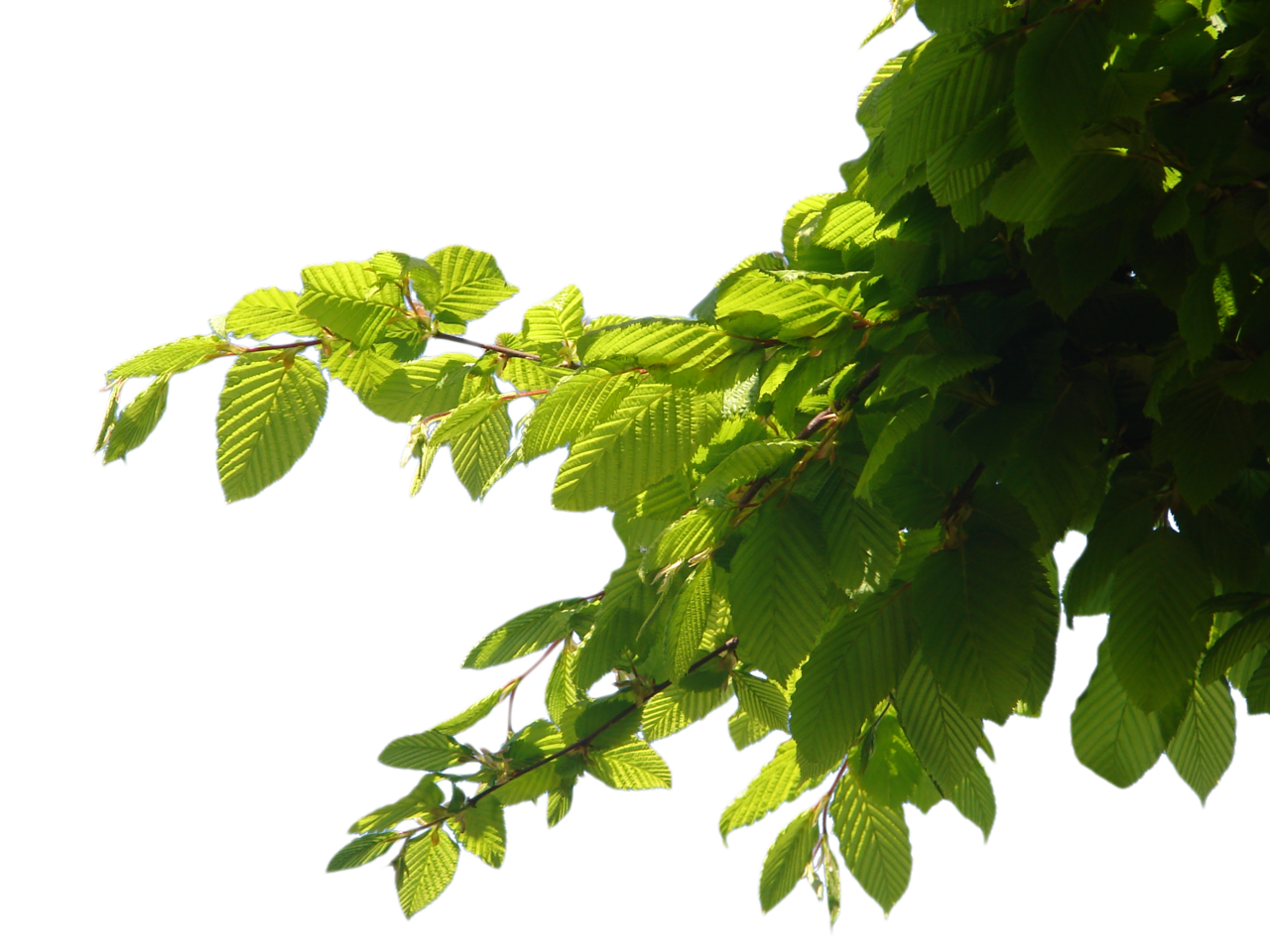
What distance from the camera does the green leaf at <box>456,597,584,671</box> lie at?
153 cm

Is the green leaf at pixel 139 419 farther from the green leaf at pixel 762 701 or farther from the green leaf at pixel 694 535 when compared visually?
the green leaf at pixel 762 701

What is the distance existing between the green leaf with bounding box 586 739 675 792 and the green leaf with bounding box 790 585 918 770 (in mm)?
610

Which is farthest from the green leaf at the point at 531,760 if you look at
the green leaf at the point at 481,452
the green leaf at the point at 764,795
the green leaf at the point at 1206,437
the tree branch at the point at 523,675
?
the green leaf at the point at 1206,437

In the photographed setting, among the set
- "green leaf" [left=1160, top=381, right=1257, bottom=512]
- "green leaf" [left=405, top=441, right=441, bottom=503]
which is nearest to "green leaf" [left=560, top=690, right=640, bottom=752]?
"green leaf" [left=405, top=441, right=441, bottom=503]

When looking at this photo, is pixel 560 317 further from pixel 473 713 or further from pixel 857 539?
pixel 473 713

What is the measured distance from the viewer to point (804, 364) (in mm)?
908

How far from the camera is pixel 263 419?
1098 millimetres

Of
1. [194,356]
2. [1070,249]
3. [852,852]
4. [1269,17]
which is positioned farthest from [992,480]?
[194,356]

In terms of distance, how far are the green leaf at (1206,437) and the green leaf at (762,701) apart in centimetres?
65

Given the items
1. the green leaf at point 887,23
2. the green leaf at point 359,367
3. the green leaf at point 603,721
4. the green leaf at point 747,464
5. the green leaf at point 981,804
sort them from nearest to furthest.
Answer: the green leaf at point 747,464, the green leaf at point 887,23, the green leaf at point 359,367, the green leaf at point 981,804, the green leaf at point 603,721

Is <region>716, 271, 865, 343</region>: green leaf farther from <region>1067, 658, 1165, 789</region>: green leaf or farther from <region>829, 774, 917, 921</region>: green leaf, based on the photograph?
<region>829, 774, 917, 921</region>: green leaf

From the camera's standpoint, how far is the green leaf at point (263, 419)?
108 cm

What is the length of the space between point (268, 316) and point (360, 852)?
71 cm

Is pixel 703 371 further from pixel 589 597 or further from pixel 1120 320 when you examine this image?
pixel 589 597
